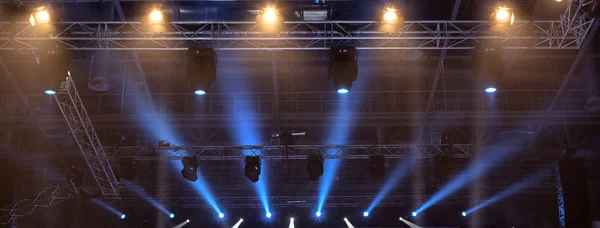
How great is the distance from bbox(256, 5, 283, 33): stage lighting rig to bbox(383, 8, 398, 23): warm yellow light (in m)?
1.68

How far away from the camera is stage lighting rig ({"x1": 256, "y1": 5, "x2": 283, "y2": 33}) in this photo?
27.7 feet

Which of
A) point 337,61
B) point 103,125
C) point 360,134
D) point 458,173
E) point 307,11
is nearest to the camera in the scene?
point 337,61

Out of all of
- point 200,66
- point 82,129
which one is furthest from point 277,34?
point 82,129

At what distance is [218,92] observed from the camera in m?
12.8

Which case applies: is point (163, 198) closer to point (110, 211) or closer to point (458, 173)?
point (110, 211)

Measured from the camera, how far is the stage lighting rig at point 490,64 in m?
8.69

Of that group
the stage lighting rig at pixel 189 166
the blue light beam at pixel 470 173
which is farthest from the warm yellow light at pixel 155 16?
the blue light beam at pixel 470 173

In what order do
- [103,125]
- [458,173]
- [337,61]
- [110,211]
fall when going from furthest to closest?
1. [110,211]
2. [458,173]
3. [103,125]
4. [337,61]

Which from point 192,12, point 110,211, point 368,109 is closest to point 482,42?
point 368,109

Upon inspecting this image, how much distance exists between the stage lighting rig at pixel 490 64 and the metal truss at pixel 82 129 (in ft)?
24.9

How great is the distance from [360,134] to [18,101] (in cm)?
820

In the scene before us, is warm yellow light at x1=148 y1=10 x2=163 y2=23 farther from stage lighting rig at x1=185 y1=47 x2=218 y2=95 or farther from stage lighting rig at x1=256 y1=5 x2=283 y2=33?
stage lighting rig at x1=256 y1=5 x2=283 y2=33

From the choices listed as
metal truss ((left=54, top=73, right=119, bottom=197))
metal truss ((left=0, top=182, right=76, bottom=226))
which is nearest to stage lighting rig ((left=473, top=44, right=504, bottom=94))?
metal truss ((left=54, top=73, right=119, bottom=197))

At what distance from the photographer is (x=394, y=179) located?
14.7 m
